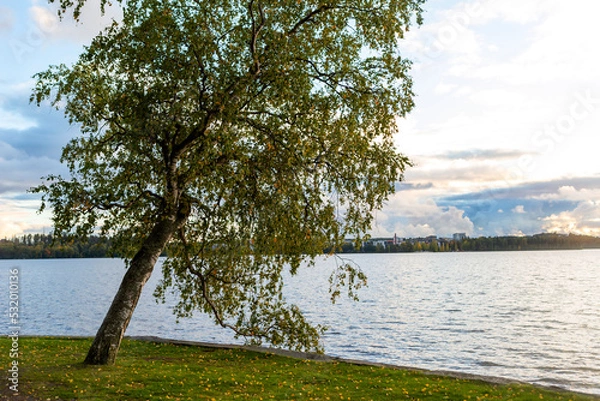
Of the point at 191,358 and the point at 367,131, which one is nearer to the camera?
the point at 367,131

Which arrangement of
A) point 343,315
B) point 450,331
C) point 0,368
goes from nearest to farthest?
point 0,368 < point 450,331 < point 343,315

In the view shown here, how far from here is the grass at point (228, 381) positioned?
14.2 meters

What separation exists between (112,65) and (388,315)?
34972mm

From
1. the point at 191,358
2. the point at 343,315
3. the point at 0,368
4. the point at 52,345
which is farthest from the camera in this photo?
the point at 343,315

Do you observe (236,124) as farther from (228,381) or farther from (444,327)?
(444,327)

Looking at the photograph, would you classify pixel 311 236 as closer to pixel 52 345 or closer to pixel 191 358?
pixel 191 358

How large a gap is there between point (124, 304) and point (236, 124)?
6.39 m

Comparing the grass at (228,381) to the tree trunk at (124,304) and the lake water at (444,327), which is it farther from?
the lake water at (444,327)

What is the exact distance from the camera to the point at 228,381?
1585cm

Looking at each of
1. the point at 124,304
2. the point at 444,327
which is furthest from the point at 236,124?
the point at 444,327

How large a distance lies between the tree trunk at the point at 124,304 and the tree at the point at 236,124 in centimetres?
3

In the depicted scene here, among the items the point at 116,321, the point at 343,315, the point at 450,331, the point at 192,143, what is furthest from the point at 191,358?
the point at 343,315

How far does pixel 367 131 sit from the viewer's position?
1797 centimetres

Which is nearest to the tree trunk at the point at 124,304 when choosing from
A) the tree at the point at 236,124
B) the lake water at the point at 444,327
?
the tree at the point at 236,124
